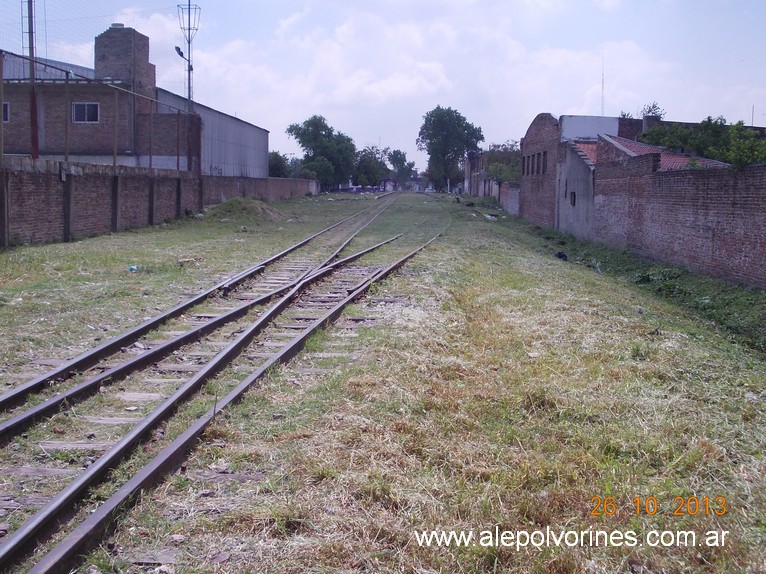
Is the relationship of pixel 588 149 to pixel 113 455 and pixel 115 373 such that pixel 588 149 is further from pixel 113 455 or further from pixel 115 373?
pixel 113 455

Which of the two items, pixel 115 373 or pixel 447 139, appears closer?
pixel 115 373

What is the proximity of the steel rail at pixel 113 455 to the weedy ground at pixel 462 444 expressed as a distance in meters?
0.41

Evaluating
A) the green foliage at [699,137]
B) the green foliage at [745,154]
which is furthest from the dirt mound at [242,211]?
the green foliage at [745,154]

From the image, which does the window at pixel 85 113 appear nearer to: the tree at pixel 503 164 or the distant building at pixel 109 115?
the distant building at pixel 109 115

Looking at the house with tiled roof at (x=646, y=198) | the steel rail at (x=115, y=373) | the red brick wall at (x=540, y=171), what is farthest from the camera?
the red brick wall at (x=540, y=171)

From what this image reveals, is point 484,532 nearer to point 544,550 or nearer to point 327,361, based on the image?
point 544,550

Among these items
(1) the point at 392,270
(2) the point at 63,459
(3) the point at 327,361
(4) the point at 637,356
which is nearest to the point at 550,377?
(4) the point at 637,356

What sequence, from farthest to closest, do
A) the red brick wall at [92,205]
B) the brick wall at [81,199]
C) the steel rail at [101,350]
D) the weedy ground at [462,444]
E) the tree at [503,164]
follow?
1. the tree at [503,164]
2. the red brick wall at [92,205]
3. the brick wall at [81,199]
4. the steel rail at [101,350]
5. the weedy ground at [462,444]

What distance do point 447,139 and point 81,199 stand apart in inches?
3681

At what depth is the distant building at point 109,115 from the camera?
34.8 m

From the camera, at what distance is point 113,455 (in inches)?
188

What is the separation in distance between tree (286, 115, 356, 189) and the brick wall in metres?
63.4

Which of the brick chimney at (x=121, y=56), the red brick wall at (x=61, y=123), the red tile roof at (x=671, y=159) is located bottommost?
the red tile roof at (x=671, y=159)

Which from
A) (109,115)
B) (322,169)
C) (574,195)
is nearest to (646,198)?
(574,195)
